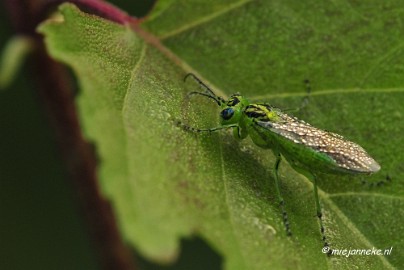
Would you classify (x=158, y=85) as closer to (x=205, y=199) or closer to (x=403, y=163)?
(x=205, y=199)

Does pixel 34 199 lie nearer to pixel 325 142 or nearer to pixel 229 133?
pixel 229 133

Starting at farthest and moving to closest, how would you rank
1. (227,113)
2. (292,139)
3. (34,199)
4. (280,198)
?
(34,199), (292,139), (227,113), (280,198)

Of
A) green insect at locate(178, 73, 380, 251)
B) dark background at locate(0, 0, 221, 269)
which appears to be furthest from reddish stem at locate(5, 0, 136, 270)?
dark background at locate(0, 0, 221, 269)

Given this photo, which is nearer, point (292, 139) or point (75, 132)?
point (75, 132)

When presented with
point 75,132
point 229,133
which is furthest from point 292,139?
point 75,132

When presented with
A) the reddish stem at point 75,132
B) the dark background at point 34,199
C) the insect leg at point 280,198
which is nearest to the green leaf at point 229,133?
the insect leg at point 280,198

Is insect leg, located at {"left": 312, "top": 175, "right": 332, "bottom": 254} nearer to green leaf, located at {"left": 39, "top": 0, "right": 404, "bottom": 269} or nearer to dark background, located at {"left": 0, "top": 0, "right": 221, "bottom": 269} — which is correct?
green leaf, located at {"left": 39, "top": 0, "right": 404, "bottom": 269}
